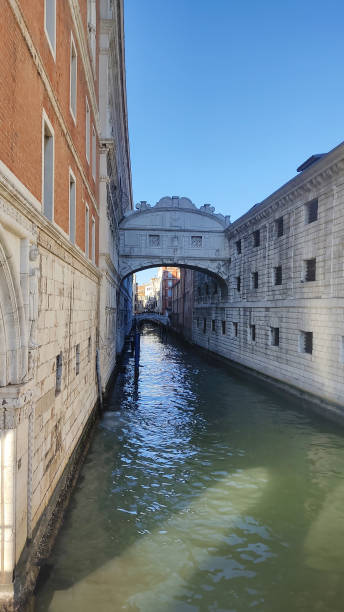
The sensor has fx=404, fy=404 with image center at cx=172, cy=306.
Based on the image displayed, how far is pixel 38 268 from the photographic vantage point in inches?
189

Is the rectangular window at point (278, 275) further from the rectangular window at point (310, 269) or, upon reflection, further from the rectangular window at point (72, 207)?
the rectangular window at point (72, 207)

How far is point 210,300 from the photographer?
93.9 ft

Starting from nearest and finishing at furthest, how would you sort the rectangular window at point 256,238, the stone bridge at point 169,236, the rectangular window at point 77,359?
the rectangular window at point 77,359 → the rectangular window at point 256,238 → the stone bridge at point 169,236

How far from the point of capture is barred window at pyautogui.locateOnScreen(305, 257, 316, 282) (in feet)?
45.0

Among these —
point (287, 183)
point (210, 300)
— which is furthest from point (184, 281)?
point (287, 183)

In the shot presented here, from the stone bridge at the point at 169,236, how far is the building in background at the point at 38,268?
13.3 meters

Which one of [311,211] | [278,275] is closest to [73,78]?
[311,211]

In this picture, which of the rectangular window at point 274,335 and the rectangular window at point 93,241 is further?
the rectangular window at point 274,335

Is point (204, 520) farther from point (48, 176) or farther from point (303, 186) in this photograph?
point (303, 186)

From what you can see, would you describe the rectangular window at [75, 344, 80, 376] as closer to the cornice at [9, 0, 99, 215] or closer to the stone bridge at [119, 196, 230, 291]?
the cornice at [9, 0, 99, 215]

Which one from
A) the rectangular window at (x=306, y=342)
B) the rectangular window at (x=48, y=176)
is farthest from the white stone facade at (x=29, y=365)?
the rectangular window at (x=306, y=342)

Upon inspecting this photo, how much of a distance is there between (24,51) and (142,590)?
19.5 feet

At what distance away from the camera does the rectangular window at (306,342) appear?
13.7 meters

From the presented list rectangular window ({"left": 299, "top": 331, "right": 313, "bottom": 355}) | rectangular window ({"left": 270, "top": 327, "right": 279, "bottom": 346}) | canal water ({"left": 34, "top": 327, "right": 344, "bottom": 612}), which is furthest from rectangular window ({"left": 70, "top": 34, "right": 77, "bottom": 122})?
rectangular window ({"left": 270, "top": 327, "right": 279, "bottom": 346})
